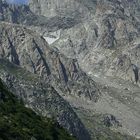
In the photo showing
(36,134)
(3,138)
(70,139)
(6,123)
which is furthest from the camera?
(70,139)

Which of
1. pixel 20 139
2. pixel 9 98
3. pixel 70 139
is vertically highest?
pixel 20 139

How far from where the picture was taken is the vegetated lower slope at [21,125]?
84688mm

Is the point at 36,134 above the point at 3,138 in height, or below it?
below

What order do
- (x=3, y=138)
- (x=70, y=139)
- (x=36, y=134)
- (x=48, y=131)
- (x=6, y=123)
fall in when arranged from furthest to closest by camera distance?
(x=70, y=139)
(x=48, y=131)
(x=36, y=134)
(x=6, y=123)
(x=3, y=138)

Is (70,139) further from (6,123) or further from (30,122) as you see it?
(6,123)

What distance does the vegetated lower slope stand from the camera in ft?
278

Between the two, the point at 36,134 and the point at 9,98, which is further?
the point at 9,98

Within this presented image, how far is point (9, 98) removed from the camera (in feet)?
373

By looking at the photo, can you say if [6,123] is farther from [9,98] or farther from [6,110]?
[9,98]

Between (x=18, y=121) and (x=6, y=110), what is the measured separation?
5.30 metres

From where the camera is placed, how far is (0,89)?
363 ft

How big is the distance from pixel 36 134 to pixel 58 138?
11.5 m

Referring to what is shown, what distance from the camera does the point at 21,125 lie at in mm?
98312

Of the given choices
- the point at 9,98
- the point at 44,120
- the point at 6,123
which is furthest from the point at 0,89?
the point at 6,123
